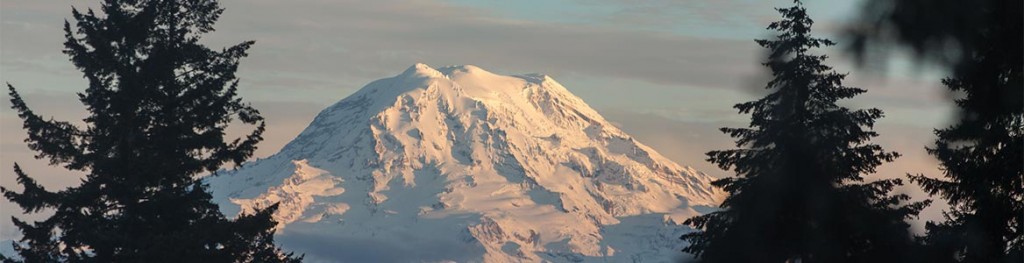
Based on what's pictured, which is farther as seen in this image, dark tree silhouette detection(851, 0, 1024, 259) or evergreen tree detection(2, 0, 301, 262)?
evergreen tree detection(2, 0, 301, 262)

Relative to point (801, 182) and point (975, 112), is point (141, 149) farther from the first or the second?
point (975, 112)

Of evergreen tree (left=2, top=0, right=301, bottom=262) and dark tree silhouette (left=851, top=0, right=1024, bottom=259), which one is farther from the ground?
evergreen tree (left=2, top=0, right=301, bottom=262)

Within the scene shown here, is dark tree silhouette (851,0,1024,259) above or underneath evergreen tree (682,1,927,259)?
underneath

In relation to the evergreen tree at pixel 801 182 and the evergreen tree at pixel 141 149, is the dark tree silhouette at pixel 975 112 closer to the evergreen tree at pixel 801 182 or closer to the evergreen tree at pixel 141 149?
the evergreen tree at pixel 801 182

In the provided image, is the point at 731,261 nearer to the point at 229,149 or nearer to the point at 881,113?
the point at 881,113

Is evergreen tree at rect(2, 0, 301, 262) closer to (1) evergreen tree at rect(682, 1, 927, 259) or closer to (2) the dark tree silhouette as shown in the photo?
(1) evergreen tree at rect(682, 1, 927, 259)

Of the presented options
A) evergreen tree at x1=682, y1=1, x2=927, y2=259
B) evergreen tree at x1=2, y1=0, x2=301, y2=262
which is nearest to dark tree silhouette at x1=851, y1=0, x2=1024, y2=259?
evergreen tree at x1=682, y1=1, x2=927, y2=259
